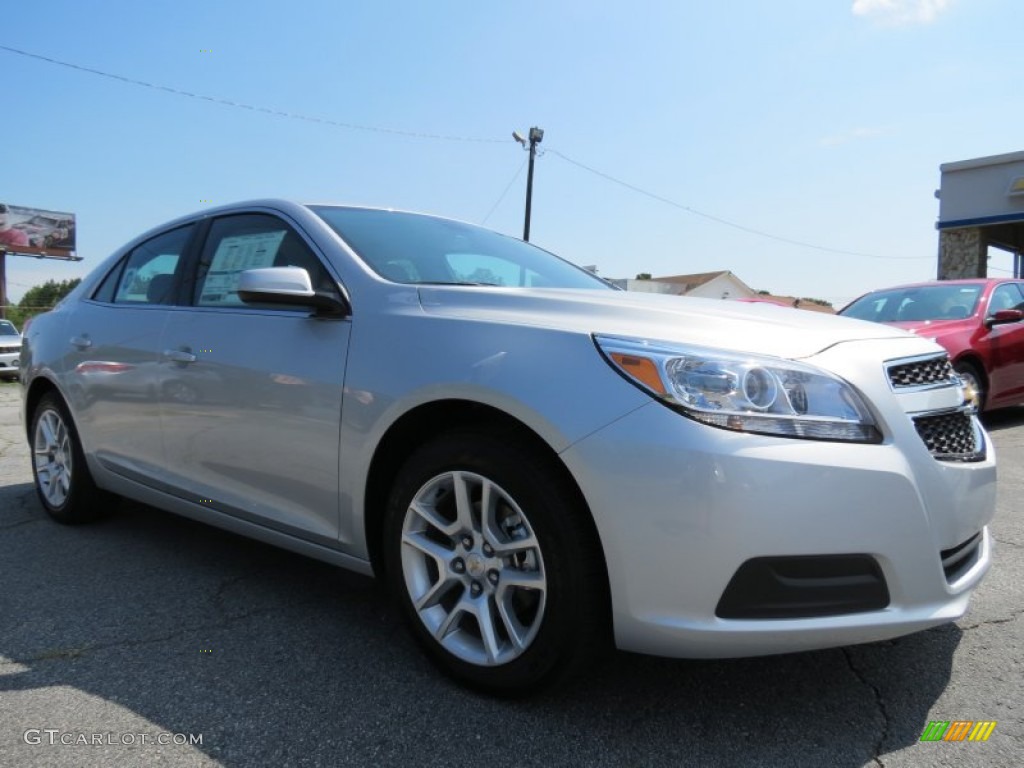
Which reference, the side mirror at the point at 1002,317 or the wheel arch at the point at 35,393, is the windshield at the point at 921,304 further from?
the wheel arch at the point at 35,393

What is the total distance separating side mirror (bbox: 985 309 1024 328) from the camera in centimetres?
646

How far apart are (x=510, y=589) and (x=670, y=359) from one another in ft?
2.53

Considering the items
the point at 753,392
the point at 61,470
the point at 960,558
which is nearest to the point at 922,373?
the point at 960,558

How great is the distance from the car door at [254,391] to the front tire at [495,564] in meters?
0.37

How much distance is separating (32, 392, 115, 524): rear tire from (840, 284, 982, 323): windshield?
648cm

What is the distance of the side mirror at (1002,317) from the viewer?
255 inches

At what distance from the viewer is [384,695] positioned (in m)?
2.12

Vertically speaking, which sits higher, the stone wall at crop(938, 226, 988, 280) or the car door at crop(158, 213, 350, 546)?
the stone wall at crop(938, 226, 988, 280)

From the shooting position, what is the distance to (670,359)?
183 cm

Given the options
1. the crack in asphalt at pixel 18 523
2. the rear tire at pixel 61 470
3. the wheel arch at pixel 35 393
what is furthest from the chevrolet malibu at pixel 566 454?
the crack in asphalt at pixel 18 523

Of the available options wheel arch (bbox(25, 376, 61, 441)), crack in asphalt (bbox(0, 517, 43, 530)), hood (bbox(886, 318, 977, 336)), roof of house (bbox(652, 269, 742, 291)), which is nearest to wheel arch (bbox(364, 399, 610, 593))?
wheel arch (bbox(25, 376, 61, 441))

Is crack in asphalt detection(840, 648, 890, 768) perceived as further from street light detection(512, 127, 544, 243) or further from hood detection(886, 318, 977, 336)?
street light detection(512, 127, 544, 243)

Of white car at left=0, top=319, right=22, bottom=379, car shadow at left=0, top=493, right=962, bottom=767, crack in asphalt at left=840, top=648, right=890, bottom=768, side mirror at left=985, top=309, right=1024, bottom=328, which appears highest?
side mirror at left=985, top=309, right=1024, bottom=328

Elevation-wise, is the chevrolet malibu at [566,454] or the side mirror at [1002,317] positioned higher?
the side mirror at [1002,317]
